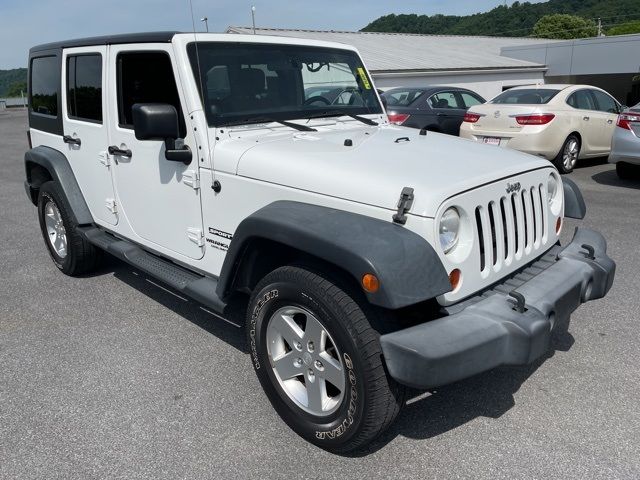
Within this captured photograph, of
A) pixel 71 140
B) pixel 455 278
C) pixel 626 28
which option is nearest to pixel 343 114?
pixel 455 278

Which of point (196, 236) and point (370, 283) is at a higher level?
point (370, 283)

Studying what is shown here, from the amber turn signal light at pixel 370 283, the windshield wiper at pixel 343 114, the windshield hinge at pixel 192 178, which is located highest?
the windshield wiper at pixel 343 114

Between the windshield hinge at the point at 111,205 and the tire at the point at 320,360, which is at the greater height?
the windshield hinge at the point at 111,205

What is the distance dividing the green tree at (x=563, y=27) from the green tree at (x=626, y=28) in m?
2.81

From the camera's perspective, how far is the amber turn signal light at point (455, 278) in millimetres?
2545

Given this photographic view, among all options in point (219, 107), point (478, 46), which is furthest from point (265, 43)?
point (478, 46)

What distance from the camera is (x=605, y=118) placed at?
1039cm

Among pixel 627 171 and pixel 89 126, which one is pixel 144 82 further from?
pixel 627 171

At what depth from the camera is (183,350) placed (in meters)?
3.77

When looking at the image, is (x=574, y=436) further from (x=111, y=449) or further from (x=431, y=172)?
(x=111, y=449)

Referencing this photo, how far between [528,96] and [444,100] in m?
1.93

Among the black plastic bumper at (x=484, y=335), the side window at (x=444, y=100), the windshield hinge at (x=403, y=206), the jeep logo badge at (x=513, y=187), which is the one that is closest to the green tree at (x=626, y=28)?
the side window at (x=444, y=100)

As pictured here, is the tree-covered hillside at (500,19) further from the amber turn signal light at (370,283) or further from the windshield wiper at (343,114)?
the amber turn signal light at (370,283)

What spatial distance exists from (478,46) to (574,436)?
97.7 ft
